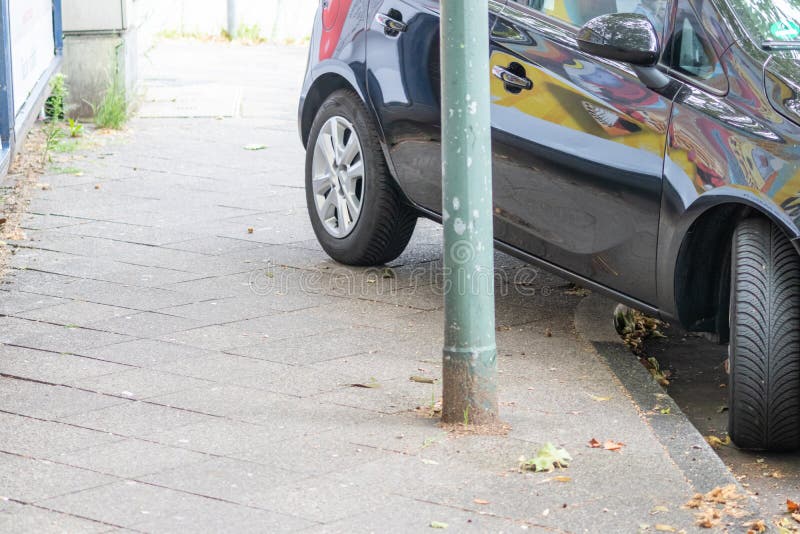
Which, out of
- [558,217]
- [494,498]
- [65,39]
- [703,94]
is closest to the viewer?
[494,498]

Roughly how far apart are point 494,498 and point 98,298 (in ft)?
8.85

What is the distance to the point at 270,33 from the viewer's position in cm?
1841

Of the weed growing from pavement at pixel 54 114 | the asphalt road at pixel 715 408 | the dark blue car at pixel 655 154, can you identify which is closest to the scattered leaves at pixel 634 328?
the asphalt road at pixel 715 408

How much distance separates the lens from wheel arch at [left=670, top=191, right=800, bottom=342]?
13.6 feet

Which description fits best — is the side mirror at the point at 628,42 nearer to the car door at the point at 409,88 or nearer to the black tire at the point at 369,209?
the car door at the point at 409,88

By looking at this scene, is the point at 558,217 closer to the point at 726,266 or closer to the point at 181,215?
the point at 726,266

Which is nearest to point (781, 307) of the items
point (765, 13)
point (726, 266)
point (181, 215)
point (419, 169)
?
point (726, 266)

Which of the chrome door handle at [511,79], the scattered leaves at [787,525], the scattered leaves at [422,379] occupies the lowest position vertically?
the scattered leaves at [422,379]

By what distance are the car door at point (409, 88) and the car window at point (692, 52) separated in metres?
1.27

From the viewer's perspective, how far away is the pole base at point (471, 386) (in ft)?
13.5

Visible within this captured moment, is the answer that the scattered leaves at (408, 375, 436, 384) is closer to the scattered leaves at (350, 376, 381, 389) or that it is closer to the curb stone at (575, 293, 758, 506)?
the scattered leaves at (350, 376, 381, 389)

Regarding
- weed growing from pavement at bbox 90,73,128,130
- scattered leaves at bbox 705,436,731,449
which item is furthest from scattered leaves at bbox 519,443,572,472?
weed growing from pavement at bbox 90,73,128,130

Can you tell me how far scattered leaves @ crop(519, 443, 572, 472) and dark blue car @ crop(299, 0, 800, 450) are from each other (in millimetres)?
618

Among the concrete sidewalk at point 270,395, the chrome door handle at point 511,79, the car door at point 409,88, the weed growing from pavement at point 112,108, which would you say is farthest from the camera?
the weed growing from pavement at point 112,108
